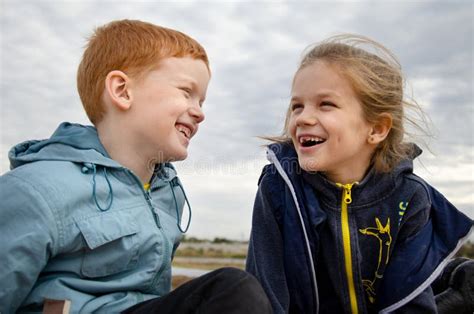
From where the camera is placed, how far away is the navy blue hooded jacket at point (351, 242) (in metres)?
2.76

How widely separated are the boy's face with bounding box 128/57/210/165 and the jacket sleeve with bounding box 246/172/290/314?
1.66ft

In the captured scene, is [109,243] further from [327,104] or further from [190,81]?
[327,104]

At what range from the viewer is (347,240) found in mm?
2752

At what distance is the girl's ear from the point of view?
2871 millimetres

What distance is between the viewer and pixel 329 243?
280 cm

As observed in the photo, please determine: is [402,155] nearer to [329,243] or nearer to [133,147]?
[329,243]

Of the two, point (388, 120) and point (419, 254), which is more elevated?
point (388, 120)

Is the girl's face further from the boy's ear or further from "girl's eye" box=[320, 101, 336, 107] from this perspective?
the boy's ear

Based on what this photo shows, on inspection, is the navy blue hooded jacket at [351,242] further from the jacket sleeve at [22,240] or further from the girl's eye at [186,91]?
the jacket sleeve at [22,240]

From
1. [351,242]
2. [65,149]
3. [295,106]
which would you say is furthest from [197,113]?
[351,242]

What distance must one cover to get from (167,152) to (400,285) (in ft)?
4.34

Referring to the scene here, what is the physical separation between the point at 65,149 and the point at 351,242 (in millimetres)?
1423

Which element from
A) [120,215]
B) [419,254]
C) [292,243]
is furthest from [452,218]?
[120,215]

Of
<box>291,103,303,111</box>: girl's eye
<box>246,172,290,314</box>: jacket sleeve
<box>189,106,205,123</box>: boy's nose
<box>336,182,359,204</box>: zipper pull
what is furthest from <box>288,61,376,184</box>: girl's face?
<box>189,106,205,123</box>: boy's nose
